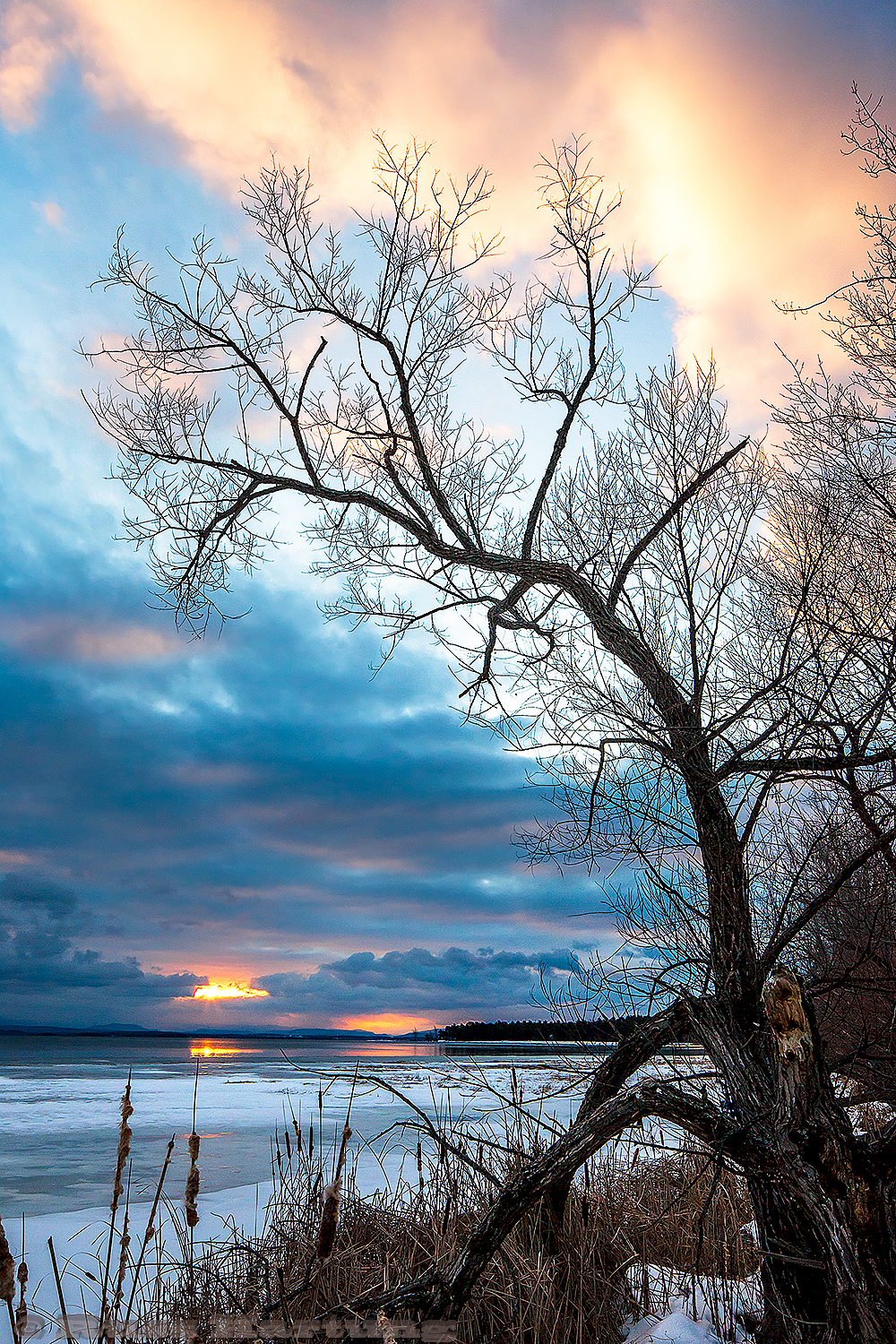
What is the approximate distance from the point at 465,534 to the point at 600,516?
1.12m

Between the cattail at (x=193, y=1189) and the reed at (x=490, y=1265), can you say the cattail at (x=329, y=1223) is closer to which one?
the cattail at (x=193, y=1189)

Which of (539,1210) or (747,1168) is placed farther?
(539,1210)

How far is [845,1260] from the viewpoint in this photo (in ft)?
A: 9.49

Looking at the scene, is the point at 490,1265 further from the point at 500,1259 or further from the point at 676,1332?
the point at 676,1332

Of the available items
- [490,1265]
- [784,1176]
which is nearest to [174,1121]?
[490,1265]

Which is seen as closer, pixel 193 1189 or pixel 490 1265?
pixel 193 1189

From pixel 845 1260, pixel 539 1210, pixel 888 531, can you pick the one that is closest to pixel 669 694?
pixel 845 1260

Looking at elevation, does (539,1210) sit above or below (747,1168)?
below

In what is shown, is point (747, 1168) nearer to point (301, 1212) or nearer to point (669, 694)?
point (669, 694)

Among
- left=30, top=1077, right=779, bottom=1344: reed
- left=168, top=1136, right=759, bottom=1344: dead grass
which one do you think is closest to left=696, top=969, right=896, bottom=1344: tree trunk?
left=30, top=1077, right=779, bottom=1344: reed

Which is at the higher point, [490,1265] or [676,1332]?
[490,1265]

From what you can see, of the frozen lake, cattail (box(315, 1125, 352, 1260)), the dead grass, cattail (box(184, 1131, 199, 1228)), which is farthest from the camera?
the frozen lake

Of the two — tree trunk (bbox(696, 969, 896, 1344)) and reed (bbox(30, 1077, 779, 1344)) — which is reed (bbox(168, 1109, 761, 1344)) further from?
tree trunk (bbox(696, 969, 896, 1344))

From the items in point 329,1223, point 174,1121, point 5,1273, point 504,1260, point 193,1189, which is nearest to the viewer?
point 5,1273
